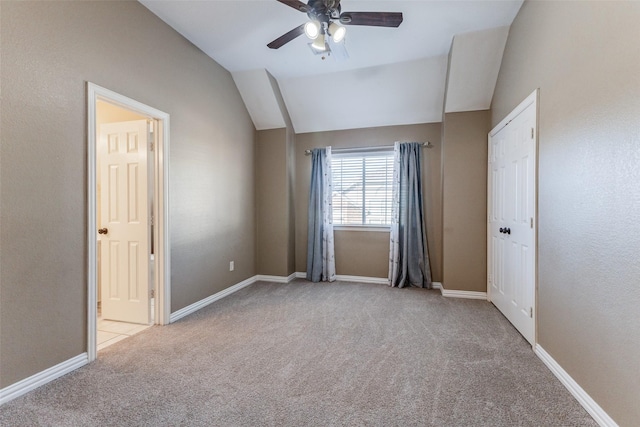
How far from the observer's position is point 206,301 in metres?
3.47

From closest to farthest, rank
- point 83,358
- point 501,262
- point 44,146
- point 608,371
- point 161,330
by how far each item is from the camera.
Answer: point 608,371 < point 44,146 < point 83,358 < point 161,330 < point 501,262

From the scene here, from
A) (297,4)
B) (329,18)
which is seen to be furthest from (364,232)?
(297,4)

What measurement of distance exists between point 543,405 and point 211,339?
7.80 feet

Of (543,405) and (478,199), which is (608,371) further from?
(478,199)

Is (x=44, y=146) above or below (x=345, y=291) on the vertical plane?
above

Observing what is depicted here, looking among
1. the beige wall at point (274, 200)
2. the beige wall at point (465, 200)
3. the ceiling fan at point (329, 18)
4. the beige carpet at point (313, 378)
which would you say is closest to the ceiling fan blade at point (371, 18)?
the ceiling fan at point (329, 18)

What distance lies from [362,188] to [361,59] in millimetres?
1804

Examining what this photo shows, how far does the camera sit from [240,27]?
2934 mm

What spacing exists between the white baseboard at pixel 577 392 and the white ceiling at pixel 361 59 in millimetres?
2809

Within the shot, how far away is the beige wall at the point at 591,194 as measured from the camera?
142cm

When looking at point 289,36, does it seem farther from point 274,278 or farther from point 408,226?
point 274,278

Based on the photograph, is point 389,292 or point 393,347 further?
point 389,292

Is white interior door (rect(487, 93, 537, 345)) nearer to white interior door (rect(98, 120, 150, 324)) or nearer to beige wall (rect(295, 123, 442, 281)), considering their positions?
beige wall (rect(295, 123, 442, 281))

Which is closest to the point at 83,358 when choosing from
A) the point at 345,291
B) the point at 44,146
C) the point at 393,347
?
the point at 44,146
